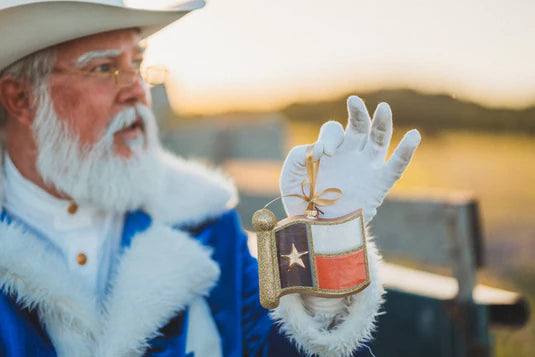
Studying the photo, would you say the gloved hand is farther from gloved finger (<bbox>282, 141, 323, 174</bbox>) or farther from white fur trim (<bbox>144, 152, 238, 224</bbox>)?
white fur trim (<bbox>144, 152, 238, 224</bbox>)

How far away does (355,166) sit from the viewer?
1438mm

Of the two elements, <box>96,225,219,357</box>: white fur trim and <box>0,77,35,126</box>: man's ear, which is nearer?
<box>96,225,219,357</box>: white fur trim

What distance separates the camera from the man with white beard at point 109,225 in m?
1.67

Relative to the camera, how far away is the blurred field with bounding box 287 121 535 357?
4859 millimetres

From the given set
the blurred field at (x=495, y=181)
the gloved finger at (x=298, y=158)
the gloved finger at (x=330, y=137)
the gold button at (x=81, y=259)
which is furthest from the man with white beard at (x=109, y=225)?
the blurred field at (x=495, y=181)

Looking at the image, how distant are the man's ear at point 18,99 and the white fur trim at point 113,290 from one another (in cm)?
50

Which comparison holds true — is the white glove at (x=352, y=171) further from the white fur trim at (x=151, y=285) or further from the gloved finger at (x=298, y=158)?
the white fur trim at (x=151, y=285)

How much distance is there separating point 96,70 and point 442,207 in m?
1.82

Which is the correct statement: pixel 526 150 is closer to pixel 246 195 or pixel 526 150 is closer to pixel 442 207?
pixel 246 195

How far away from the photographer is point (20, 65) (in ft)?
6.39

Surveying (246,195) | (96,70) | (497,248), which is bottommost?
(497,248)

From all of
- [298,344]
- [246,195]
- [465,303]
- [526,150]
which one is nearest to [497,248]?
[526,150]

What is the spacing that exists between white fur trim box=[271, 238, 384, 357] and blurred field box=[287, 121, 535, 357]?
3.24 meters

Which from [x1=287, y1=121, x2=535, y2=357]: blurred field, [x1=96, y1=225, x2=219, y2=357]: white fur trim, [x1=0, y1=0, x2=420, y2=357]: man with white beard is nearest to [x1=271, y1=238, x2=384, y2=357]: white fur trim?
[x1=0, y1=0, x2=420, y2=357]: man with white beard
